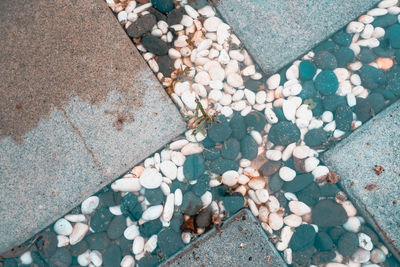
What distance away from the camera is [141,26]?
1706mm

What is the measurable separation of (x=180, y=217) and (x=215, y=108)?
62cm

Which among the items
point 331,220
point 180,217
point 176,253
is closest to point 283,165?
point 331,220

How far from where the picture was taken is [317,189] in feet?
5.48

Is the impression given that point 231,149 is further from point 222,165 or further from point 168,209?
point 168,209

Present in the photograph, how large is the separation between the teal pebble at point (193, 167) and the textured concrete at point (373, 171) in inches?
26.8

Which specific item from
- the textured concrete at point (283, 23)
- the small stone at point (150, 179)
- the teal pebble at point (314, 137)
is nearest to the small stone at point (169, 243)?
the small stone at point (150, 179)

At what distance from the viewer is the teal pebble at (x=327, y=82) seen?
5.53 ft

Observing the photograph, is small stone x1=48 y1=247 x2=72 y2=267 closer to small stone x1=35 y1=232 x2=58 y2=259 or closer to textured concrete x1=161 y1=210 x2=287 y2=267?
small stone x1=35 y1=232 x2=58 y2=259

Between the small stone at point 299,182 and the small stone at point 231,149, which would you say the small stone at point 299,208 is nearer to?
the small stone at point 299,182

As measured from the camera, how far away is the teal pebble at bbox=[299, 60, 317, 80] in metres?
1.70

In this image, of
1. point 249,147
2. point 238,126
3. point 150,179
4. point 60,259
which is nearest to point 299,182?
point 249,147

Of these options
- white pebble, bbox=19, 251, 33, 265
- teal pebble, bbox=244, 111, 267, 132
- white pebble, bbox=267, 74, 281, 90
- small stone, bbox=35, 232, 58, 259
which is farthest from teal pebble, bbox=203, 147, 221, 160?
white pebble, bbox=19, 251, 33, 265

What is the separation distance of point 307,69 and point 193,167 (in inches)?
32.6

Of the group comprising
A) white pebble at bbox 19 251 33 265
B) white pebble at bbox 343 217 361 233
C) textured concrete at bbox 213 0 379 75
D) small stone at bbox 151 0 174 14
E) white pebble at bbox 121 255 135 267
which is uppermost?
small stone at bbox 151 0 174 14
